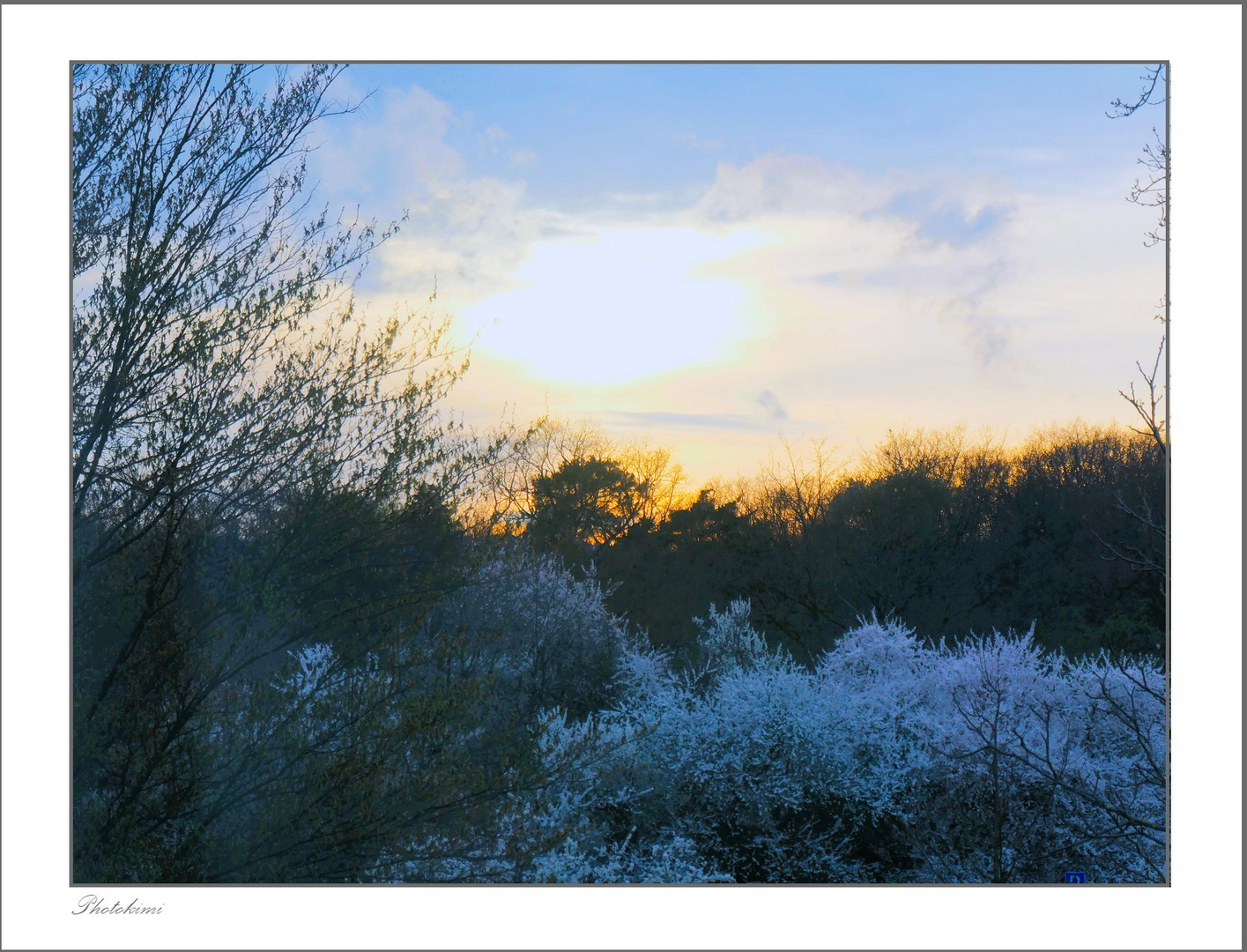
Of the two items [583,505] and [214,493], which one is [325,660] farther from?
[583,505]

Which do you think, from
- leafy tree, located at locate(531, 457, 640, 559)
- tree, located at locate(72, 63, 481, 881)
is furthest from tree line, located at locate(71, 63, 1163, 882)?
leafy tree, located at locate(531, 457, 640, 559)

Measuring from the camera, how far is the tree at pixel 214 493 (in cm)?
382

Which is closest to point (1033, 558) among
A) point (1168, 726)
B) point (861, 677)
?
point (861, 677)

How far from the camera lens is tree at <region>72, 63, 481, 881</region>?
3.82 meters

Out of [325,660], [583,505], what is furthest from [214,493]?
[583,505]

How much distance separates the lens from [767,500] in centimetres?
1484

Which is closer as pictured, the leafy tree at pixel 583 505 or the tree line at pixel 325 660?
the tree line at pixel 325 660

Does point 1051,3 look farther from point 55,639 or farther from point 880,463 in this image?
point 880,463

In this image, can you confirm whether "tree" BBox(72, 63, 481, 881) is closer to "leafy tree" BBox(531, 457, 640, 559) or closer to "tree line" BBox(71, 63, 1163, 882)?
"tree line" BBox(71, 63, 1163, 882)

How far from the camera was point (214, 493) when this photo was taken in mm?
4070

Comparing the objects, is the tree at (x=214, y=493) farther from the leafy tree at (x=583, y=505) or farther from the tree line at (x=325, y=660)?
the leafy tree at (x=583, y=505)

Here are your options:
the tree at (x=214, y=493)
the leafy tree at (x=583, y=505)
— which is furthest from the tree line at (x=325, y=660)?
the leafy tree at (x=583, y=505)

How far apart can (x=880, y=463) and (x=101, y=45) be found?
12.1m

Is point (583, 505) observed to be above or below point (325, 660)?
above
